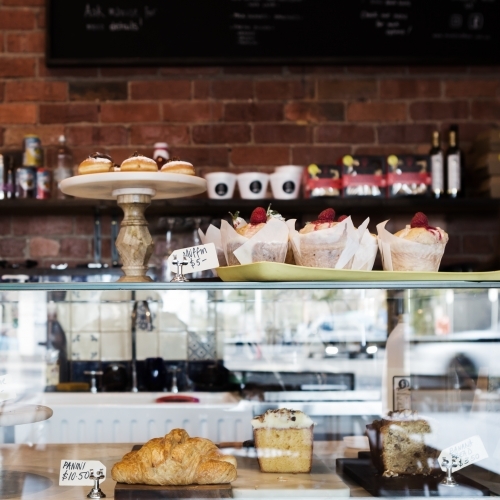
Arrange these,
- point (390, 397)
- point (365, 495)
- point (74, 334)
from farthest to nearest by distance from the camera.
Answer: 1. point (74, 334)
2. point (390, 397)
3. point (365, 495)

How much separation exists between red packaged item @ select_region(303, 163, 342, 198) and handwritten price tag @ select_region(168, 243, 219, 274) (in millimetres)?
1366

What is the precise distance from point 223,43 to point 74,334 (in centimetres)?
117

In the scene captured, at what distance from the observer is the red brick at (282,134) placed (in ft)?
9.75

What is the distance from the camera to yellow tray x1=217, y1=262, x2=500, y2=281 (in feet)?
4.14

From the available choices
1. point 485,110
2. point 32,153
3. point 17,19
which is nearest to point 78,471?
point 32,153

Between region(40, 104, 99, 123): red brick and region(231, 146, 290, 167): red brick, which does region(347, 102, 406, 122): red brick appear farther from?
region(40, 104, 99, 123): red brick

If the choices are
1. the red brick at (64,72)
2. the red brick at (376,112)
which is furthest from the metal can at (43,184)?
the red brick at (376,112)

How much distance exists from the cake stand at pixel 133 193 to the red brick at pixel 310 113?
1544 millimetres

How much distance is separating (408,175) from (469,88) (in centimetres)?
60

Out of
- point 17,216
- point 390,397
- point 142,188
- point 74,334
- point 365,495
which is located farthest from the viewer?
point 17,216

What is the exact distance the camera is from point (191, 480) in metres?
1.26

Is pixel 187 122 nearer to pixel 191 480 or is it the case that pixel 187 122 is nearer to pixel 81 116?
pixel 81 116

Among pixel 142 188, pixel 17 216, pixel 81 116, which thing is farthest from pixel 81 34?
pixel 142 188

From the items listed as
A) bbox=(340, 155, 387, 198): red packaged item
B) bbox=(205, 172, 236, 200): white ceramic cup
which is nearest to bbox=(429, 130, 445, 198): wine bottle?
bbox=(340, 155, 387, 198): red packaged item
